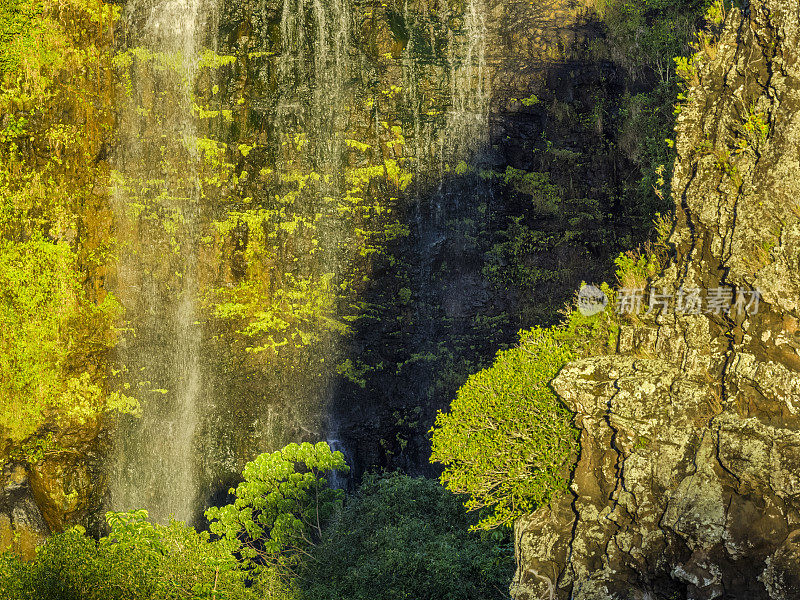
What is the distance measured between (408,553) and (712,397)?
443 cm

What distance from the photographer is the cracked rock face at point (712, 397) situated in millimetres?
7609

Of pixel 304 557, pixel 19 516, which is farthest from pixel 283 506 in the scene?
pixel 19 516

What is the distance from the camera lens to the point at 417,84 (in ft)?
62.0

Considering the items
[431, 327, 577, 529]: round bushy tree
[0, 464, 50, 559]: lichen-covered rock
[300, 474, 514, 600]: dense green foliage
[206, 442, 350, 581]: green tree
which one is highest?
[431, 327, 577, 529]: round bushy tree

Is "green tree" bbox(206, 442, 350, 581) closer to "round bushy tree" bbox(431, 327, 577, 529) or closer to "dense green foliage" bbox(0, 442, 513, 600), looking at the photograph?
"dense green foliage" bbox(0, 442, 513, 600)

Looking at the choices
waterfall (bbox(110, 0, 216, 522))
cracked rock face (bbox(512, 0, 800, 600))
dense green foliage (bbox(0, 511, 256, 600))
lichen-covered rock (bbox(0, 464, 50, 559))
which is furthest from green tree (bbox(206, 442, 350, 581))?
cracked rock face (bbox(512, 0, 800, 600))

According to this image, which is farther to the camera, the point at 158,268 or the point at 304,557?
the point at 158,268

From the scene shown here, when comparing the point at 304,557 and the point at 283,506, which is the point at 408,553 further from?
the point at 283,506

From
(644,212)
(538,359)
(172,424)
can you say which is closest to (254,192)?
(172,424)

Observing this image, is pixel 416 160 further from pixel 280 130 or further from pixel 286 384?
pixel 286 384

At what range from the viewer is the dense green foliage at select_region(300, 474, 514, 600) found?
413 inches

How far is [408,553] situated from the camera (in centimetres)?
1083

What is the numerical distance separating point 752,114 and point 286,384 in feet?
39.3

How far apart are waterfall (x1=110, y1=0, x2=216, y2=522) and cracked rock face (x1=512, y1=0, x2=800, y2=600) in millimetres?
10703
